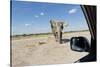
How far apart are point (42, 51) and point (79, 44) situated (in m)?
0.57

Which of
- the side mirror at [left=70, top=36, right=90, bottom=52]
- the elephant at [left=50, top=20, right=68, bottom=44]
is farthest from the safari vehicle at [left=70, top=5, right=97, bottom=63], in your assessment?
the elephant at [left=50, top=20, right=68, bottom=44]

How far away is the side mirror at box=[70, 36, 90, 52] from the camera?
2.53m

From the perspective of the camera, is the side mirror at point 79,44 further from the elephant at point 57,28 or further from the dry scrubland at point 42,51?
the elephant at point 57,28

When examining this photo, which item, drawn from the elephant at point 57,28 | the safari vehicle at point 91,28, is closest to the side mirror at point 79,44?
the safari vehicle at point 91,28

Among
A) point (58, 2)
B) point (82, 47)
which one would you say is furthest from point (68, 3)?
point (82, 47)

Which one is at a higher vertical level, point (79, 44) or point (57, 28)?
point (57, 28)

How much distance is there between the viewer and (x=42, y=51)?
A: 2393mm

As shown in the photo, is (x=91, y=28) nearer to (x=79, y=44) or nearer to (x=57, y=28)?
(x=79, y=44)

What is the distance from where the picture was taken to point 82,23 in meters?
2.56

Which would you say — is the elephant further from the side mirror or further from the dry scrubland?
the side mirror

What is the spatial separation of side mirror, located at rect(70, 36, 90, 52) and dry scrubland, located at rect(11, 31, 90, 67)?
0.16 feet

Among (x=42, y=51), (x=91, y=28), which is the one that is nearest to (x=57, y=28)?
(x=42, y=51)

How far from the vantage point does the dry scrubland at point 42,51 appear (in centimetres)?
229

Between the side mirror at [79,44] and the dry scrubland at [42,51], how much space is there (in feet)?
0.16
